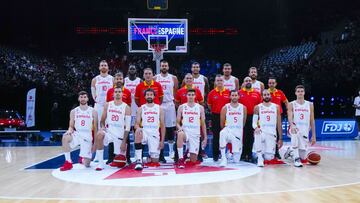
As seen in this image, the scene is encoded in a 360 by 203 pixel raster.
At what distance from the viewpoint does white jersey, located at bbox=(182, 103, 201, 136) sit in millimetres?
7785

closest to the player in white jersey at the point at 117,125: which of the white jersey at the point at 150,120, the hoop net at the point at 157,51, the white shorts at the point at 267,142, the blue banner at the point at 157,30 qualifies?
the white jersey at the point at 150,120

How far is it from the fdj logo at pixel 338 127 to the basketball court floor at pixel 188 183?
5.89m

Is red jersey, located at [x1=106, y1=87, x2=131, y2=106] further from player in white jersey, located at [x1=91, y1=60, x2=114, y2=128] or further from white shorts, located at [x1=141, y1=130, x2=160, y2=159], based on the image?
white shorts, located at [x1=141, y1=130, x2=160, y2=159]

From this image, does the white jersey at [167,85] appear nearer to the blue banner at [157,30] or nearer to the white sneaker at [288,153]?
the white sneaker at [288,153]

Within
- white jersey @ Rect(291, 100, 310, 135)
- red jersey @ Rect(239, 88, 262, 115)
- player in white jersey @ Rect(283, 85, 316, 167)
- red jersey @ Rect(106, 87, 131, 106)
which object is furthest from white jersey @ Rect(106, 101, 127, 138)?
white jersey @ Rect(291, 100, 310, 135)

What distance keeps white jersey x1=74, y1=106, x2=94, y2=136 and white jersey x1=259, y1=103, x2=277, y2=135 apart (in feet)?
10.5

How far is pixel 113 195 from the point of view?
16.6 ft

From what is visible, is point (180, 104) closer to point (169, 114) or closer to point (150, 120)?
point (169, 114)

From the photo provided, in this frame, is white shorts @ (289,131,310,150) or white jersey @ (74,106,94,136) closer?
white jersey @ (74,106,94,136)

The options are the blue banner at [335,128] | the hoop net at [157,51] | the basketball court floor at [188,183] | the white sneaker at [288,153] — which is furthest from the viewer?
the blue banner at [335,128]

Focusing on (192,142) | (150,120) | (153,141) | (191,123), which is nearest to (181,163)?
(192,142)

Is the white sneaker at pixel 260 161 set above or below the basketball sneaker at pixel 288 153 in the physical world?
below

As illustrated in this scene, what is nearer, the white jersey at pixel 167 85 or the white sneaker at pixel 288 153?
the white sneaker at pixel 288 153

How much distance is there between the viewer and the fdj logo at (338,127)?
14.0 meters
